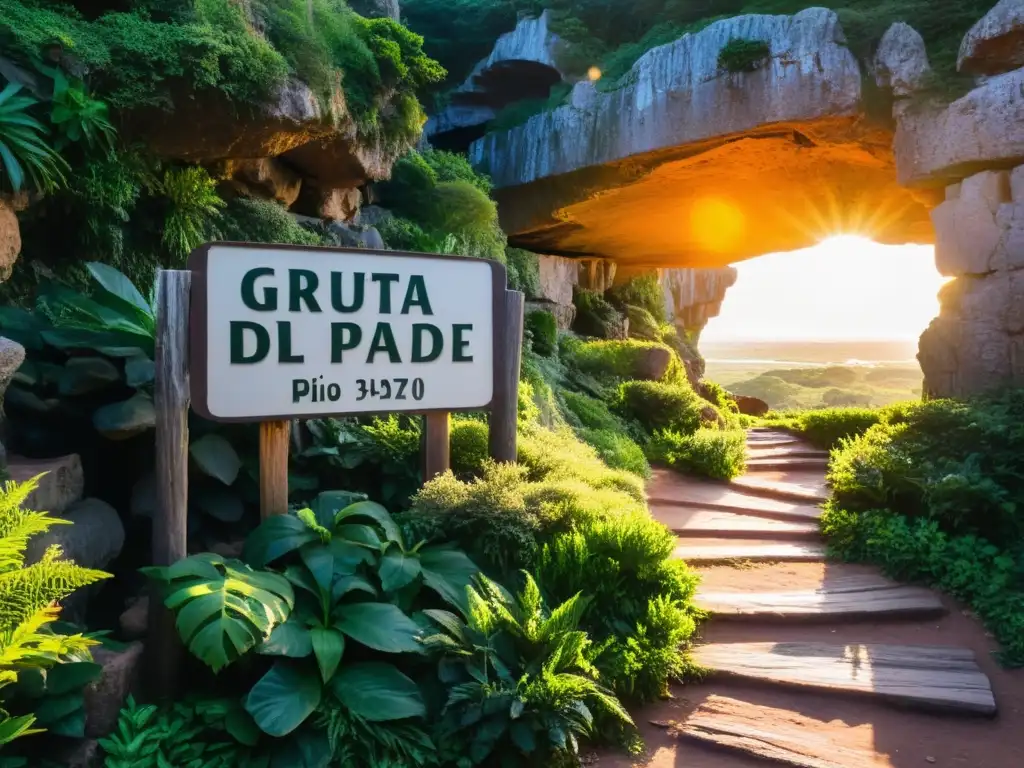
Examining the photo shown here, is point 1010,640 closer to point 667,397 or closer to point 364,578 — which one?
point 364,578

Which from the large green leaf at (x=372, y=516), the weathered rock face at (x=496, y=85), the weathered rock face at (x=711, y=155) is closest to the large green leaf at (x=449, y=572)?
the large green leaf at (x=372, y=516)

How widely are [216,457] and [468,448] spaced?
177cm

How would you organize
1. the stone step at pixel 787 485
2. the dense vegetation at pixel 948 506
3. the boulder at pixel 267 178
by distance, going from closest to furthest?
1. the dense vegetation at pixel 948 506
2. the boulder at pixel 267 178
3. the stone step at pixel 787 485

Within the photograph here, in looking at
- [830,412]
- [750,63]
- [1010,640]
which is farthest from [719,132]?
[1010,640]

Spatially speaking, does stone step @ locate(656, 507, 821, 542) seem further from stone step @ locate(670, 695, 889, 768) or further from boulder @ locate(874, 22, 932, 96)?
boulder @ locate(874, 22, 932, 96)

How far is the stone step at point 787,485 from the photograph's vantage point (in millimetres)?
7105

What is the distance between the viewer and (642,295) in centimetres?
1814

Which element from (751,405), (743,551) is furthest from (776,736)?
(751,405)

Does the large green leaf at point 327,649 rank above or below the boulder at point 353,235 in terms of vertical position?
below

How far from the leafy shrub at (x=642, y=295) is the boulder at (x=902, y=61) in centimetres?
934

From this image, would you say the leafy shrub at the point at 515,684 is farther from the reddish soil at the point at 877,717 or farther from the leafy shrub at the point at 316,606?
the reddish soil at the point at 877,717

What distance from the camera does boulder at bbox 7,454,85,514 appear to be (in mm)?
3137

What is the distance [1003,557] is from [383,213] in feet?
22.4

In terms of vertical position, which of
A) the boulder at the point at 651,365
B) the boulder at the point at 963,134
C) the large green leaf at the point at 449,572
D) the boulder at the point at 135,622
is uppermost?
the boulder at the point at 963,134
